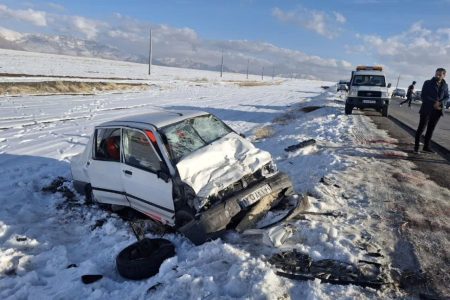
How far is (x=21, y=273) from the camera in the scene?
17.1 feet

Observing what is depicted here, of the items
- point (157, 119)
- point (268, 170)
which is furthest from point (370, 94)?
point (157, 119)

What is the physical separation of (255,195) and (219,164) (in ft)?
2.31

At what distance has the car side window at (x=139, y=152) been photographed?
19.7ft

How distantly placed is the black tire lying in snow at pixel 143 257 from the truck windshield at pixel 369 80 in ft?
61.4

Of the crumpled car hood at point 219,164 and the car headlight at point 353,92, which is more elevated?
the car headlight at point 353,92

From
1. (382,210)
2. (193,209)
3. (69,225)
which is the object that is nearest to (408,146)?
(382,210)

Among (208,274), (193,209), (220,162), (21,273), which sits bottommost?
(21,273)

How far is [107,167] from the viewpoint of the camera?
6.71 meters

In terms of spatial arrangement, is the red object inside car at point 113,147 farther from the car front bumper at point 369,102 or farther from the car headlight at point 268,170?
the car front bumper at point 369,102

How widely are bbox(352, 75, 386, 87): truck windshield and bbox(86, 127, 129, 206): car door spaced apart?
57.6ft

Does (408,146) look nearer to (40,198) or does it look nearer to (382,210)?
(382,210)

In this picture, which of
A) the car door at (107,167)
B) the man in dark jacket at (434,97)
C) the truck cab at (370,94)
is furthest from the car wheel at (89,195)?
the truck cab at (370,94)

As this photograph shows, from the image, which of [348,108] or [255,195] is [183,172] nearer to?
[255,195]

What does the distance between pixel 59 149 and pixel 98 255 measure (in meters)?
7.33
